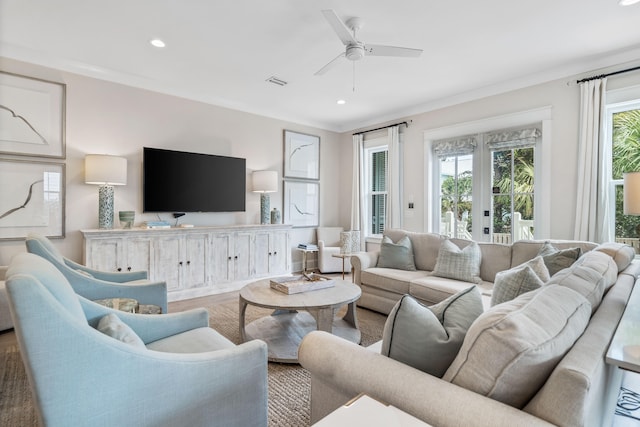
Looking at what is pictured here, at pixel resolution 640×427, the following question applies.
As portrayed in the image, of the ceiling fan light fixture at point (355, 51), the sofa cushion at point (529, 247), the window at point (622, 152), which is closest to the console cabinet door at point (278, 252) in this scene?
the ceiling fan light fixture at point (355, 51)

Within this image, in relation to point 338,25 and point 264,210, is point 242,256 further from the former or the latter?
point 338,25

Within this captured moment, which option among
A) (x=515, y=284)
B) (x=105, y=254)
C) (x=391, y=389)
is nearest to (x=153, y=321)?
(x=391, y=389)

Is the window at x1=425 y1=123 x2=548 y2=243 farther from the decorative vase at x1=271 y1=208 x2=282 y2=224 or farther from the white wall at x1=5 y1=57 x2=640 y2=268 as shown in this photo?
the decorative vase at x1=271 y1=208 x2=282 y2=224

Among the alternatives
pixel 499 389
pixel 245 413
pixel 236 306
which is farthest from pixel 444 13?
pixel 236 306

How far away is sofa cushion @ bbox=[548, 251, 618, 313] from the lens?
1321 mm

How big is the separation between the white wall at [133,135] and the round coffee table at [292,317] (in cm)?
220

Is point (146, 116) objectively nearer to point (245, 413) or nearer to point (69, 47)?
point (69, 47)

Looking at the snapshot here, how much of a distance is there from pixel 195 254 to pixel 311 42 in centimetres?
281

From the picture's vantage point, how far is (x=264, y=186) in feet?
16.1

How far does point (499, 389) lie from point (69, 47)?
173 inches

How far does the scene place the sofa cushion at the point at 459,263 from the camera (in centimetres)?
318

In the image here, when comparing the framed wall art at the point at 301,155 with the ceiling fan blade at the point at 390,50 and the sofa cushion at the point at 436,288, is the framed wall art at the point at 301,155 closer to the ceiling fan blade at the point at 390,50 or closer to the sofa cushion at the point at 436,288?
the ceiling fan blade at the point at 390,50

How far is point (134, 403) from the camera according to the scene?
1069 millimetres

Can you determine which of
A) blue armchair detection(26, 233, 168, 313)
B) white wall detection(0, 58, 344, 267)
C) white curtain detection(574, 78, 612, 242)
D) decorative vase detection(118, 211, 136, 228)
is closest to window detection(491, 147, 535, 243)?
white curtain detection(574, 78, 612, 242)
